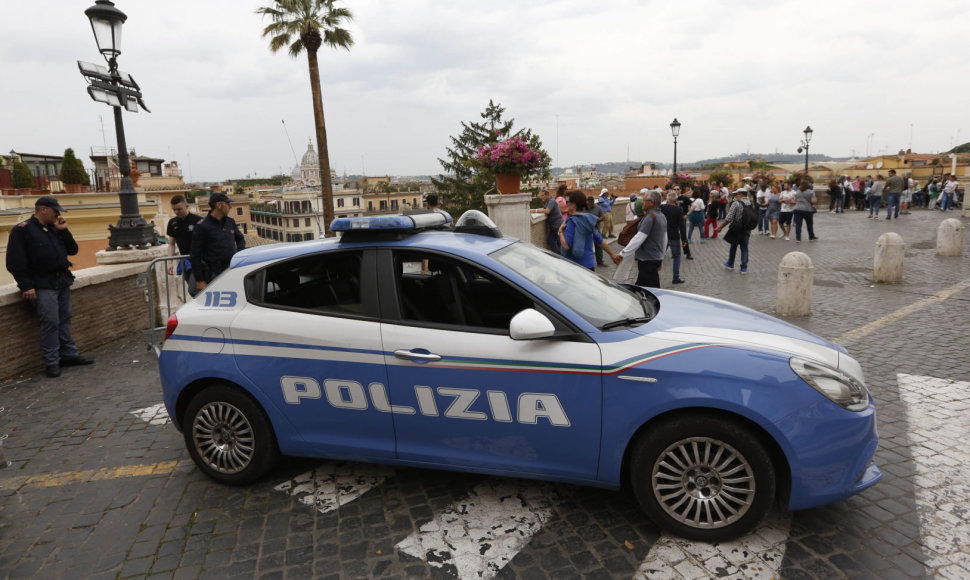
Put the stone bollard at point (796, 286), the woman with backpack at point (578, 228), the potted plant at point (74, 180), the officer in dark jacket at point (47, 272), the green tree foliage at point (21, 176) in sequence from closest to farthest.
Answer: the officer in dark jacket at point (47, 272), the woman with backpack at point (578, 228), the stone bollard at point (796, 286), the green tree foliage at point (21, 176), the potted plant at point (74, 180)

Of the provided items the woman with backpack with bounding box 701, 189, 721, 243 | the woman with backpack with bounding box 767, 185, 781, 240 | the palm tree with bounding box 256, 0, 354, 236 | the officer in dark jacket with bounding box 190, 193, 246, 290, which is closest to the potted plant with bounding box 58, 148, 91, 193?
the palm tree with bounding box 256, 0, 354, 236

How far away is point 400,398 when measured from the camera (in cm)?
344

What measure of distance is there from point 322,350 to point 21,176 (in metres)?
40.3

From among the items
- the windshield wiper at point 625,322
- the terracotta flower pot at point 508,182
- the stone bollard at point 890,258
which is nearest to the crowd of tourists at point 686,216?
the terracotta flower pot at point 508,182

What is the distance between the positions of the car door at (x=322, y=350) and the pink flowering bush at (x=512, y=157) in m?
8.47

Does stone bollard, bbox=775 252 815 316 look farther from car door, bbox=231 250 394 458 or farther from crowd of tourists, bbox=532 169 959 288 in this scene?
car door, bbox=231 250 394 458

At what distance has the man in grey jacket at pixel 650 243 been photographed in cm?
748

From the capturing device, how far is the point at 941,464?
Result: 3.89 metres

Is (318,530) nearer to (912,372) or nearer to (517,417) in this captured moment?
(517,417)

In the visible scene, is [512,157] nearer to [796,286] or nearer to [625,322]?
[796,286]

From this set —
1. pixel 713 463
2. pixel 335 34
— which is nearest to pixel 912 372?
pixel 713 463

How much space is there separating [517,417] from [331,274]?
4.88 feet

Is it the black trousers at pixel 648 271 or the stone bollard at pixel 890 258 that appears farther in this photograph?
the stone bollard at pixel 890 258

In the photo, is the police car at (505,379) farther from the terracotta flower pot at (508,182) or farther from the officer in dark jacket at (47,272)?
the terracotta flower pot at (508,182)
